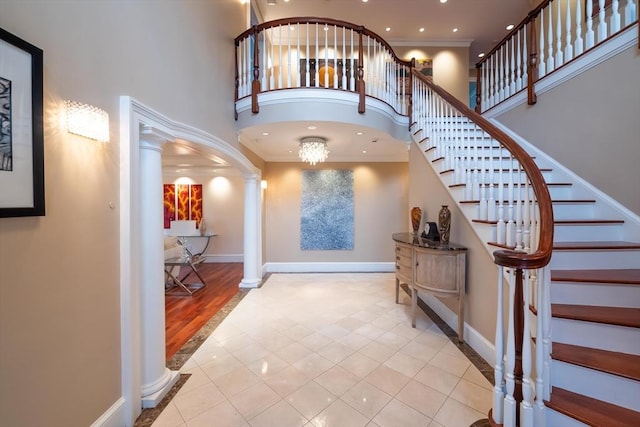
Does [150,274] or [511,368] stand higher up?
[150,274]

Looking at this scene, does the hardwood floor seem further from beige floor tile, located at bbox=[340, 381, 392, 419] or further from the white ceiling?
the white ceiling

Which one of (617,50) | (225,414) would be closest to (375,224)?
(617,50)

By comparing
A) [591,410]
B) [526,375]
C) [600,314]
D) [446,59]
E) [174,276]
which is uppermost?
[446,59]

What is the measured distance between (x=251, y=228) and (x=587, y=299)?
13.4 ft

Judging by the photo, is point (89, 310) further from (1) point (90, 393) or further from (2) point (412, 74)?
(2) point (412, 74)

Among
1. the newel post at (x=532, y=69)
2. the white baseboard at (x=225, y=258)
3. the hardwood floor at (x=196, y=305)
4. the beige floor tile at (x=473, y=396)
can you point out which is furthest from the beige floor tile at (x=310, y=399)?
the white baseboard at (x=225, y=258)

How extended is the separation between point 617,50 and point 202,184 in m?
7.46

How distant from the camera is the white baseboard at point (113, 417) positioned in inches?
56.2

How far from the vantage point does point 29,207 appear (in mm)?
1081

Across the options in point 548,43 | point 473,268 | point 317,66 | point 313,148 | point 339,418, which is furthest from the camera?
point 313,148

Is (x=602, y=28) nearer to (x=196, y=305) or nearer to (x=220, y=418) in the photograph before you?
(x=220, y=418)

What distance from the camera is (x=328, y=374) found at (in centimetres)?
212

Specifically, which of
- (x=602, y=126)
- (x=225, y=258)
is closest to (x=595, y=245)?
(x=602, y=126)

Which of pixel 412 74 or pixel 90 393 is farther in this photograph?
pixel 412 74
